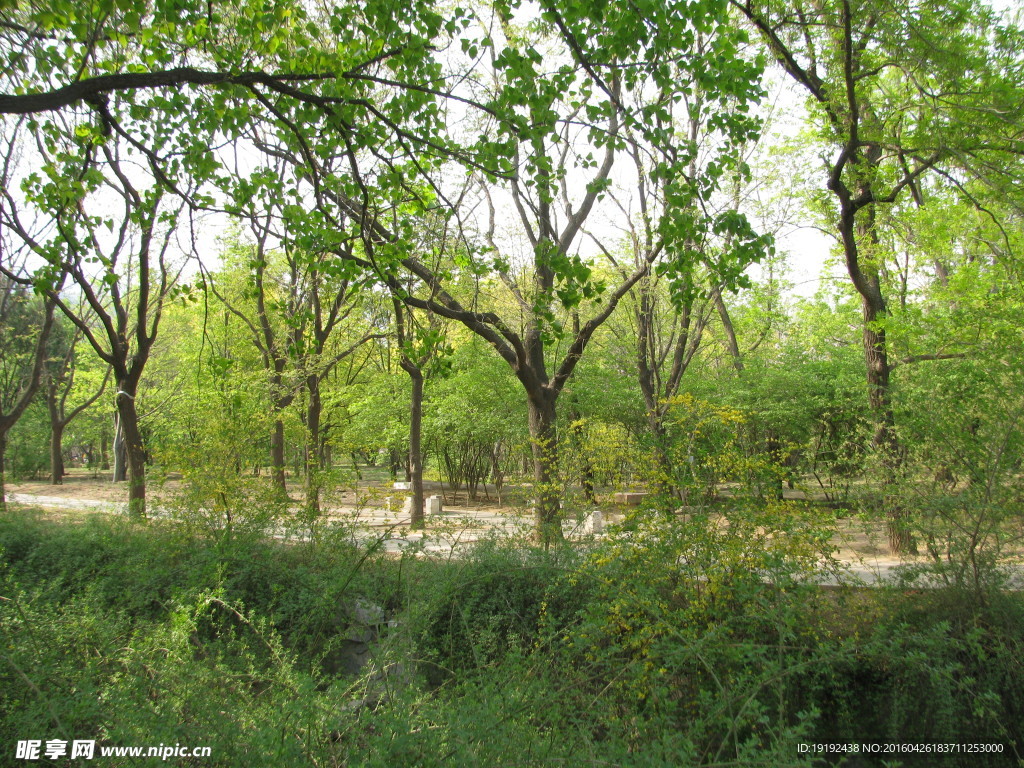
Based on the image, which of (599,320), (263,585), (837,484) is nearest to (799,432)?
(599,320)

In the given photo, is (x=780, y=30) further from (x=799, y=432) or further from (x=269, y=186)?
(x=799, y=432)

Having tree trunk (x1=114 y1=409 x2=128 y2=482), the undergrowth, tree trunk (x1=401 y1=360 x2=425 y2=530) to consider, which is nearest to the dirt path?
the undergrowth

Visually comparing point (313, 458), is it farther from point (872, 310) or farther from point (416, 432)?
point (872, 310)

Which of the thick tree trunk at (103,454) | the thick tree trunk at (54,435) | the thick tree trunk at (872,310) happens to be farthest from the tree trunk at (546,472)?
the thick tree trunk at (103,454)

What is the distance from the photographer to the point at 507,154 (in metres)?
4.71

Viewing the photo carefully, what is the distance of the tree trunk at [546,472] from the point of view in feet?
24.3

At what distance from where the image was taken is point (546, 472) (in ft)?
30.4

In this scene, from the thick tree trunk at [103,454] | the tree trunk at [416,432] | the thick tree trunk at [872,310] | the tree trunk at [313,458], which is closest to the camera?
the thick tree trunk at [872,310]

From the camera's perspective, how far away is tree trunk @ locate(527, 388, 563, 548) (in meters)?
7.42

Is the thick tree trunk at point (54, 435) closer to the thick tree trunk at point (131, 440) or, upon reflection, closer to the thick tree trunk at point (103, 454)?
the thick tree trunk at point (103, 454)

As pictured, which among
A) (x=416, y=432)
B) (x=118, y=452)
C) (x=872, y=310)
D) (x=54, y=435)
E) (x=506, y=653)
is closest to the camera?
(x=506, y=653)

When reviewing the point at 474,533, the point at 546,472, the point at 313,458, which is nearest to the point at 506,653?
the point at 474,533

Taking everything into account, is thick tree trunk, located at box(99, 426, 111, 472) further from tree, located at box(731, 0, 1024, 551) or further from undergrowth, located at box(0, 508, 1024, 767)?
tree, located at box(731, 0, 1024, 551)

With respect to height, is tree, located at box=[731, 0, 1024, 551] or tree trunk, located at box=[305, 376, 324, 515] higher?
tree, located at box=[731, 0, 1024, 551]
